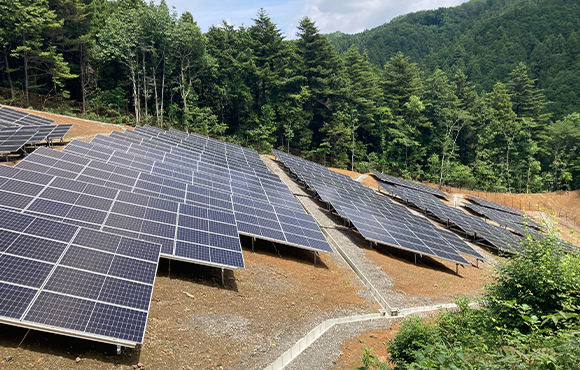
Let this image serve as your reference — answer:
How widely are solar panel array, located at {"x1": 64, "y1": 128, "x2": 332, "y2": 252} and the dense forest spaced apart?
973 inches

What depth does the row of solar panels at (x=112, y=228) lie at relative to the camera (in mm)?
8539

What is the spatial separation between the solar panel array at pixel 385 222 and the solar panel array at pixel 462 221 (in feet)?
15.5

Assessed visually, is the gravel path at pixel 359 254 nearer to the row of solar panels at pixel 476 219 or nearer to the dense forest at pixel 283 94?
the row of solar panels at pixel 476 219

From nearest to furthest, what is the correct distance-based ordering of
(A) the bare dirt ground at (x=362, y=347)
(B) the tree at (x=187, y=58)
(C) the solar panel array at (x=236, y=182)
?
(A) the bare dirt ground at (x=362, y=347) < (C) the solar panel array at (x=236, y=182) < (B) the tree at (x=187, y=58)

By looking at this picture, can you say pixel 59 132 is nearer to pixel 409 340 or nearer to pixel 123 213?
pixel 123 213

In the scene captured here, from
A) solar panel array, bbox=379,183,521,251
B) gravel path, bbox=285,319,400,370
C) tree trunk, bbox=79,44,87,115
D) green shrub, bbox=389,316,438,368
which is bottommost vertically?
solar panel array, bbox=379,183,521,251

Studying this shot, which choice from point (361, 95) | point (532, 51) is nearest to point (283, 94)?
point (361, 95)

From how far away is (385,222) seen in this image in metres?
26.7

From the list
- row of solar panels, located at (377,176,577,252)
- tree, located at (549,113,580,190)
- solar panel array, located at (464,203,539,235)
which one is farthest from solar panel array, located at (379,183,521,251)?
tree, located at (549,113,580,190)

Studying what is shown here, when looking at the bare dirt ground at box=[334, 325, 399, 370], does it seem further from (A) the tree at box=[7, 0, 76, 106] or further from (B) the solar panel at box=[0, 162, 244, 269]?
(A) the tree at box=[7, 0, 76, 106]

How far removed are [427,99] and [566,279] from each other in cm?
7955

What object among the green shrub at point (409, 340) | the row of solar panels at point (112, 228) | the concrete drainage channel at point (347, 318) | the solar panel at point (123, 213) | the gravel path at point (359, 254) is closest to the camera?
the row of solar panels at point (112, 228)

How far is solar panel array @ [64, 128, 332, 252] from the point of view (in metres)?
18.6

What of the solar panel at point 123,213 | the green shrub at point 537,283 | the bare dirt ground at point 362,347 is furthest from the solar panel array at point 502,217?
the solar panel at point 123,213
